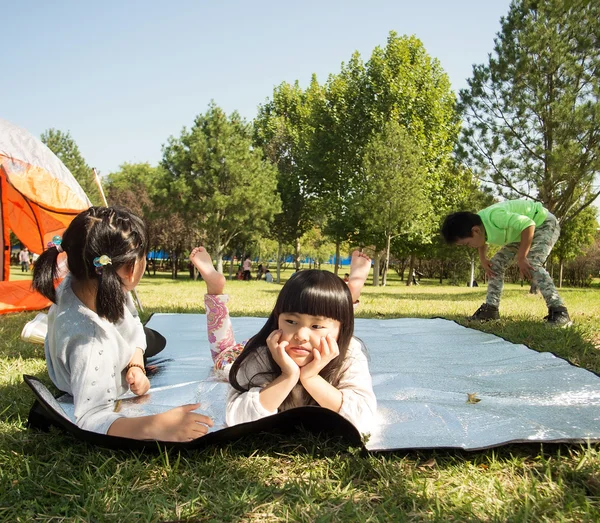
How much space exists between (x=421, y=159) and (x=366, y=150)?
303 centimetres

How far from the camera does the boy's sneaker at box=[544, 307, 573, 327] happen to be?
4.86 m

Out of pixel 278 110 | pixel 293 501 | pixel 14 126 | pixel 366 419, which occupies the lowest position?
pixel 293 501

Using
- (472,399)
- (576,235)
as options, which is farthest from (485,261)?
(576,235)

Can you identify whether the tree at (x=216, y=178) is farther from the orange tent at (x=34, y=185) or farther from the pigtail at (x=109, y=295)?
the pigtail at (x=109, y=295)

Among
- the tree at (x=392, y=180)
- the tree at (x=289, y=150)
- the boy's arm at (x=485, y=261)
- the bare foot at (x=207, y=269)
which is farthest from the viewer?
the tree at (x=289, y=150)

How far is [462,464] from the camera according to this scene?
1.88 metres

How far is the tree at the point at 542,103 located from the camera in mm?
10742

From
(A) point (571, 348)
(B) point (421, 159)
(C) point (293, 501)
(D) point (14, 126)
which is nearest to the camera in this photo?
(C) point (293, 501)

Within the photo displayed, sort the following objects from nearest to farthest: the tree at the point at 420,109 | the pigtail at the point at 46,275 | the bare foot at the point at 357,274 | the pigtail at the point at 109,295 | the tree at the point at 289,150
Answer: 1. the pigtail at the point at 109,295
2. the pigtail at the point at 46,275
3. the bare foot at the point at 357,274
4. the tree at the point at 420,109
5. the tree at the point at 289,150

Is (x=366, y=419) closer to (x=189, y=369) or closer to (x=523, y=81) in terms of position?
(x=189, y=369)

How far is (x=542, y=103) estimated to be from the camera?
1106cm

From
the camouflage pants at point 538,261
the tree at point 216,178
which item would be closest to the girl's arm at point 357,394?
the camouflage pants at point 538,261

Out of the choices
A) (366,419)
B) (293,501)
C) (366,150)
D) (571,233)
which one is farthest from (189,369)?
(571,233)

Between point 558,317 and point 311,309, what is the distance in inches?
149
